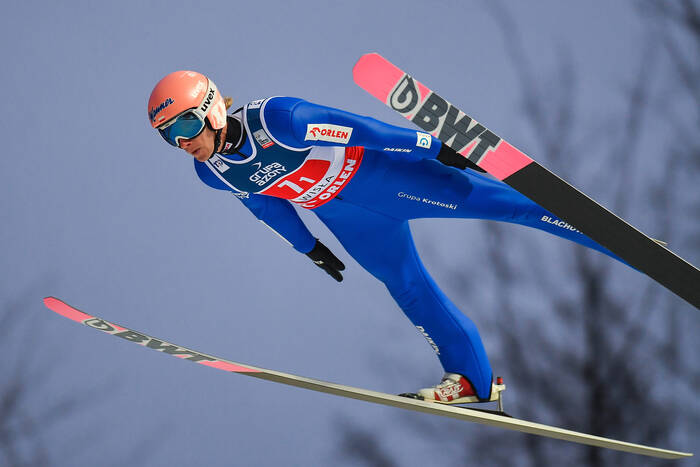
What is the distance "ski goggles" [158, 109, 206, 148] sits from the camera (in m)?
2.08

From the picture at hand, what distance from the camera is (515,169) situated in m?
1.74

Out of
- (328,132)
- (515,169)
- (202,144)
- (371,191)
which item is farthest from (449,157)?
(202,144)

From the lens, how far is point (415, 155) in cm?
224

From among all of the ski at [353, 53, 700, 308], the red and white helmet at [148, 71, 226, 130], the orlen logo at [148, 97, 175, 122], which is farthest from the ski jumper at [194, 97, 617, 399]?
the ski at [353, 53, 700, 308]

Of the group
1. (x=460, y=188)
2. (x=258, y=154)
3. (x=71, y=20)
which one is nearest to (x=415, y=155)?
(x=460, y=188)

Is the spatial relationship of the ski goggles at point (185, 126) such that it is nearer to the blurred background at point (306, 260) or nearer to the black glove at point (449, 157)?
the black glove at point (449, 157)

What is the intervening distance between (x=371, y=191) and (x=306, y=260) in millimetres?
2023

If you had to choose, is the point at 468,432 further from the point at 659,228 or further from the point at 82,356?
the point at 82,356

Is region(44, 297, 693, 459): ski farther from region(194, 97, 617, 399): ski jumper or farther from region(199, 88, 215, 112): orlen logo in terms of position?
region(199, 88, 215, 112): orlen logo

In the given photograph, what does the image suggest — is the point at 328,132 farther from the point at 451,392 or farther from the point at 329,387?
the point at 451,392

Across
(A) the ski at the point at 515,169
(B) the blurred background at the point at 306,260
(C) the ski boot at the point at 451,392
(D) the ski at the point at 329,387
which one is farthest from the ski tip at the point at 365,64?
(B) the blurred background at the point at 306,260

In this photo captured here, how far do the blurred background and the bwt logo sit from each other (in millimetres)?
2187

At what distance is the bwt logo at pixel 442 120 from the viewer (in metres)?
1.63

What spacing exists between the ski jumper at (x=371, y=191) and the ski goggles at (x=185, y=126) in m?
0.13
